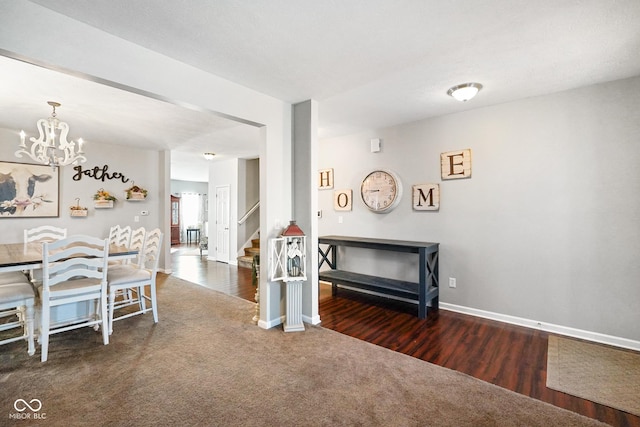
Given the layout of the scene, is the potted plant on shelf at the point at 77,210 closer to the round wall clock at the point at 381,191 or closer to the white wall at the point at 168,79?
the white wall at the point at 168,79

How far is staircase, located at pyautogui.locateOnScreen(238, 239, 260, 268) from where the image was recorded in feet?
20.9

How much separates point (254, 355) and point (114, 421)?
1.02 metres

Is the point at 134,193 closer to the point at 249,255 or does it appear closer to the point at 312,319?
the point at 249,255

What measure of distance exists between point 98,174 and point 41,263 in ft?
10.6

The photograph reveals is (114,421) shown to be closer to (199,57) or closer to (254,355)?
(254,355)

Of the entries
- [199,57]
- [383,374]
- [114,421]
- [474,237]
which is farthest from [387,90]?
[114,421]

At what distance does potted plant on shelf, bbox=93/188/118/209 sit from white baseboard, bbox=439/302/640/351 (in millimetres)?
5566

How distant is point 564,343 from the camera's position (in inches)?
109

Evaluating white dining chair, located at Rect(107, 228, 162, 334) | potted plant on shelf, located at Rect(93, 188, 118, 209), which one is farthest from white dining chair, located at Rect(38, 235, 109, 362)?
potted plant on shelf, located at Rect(93, 188, 118, 209)

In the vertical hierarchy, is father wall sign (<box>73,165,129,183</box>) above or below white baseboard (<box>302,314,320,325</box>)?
above

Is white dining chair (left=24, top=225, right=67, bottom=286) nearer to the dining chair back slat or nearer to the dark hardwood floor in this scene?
the dining chair back slat

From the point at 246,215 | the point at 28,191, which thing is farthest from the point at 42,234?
the point at 246,215

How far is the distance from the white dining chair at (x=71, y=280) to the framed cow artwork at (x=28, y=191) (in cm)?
258

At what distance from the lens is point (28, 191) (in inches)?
173
